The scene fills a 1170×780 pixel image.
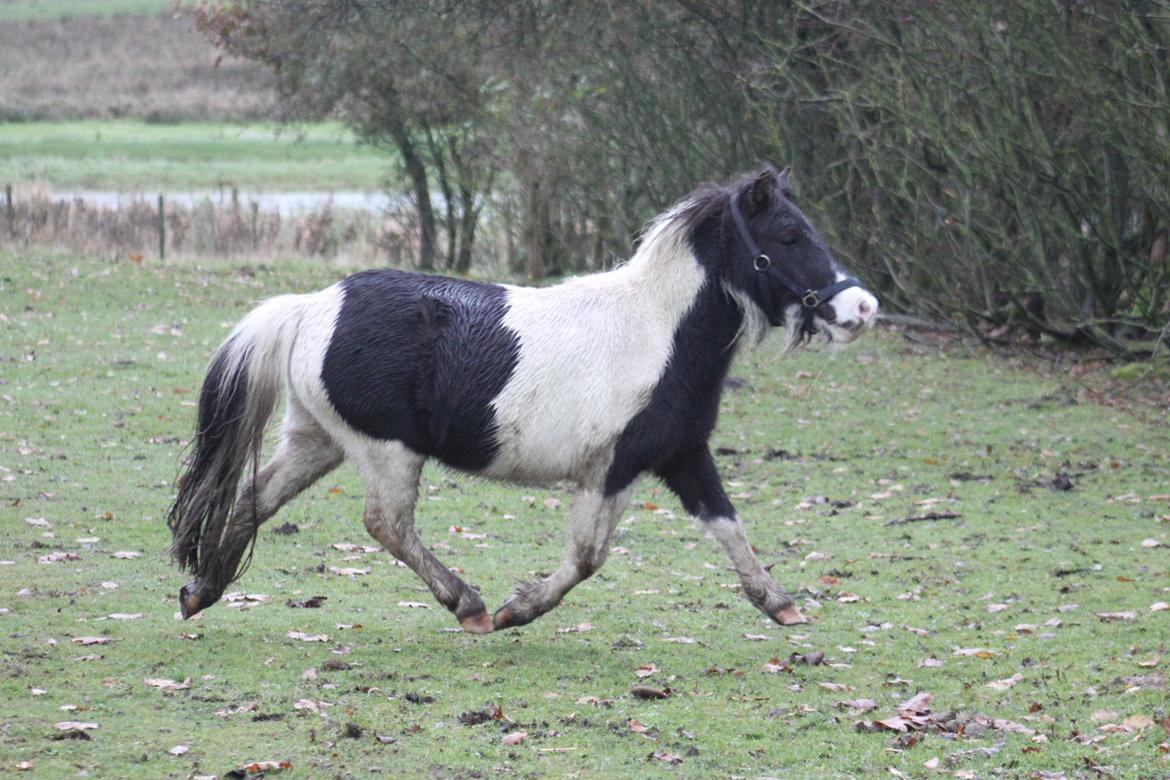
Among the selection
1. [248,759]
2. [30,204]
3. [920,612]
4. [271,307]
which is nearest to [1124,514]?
[920,612]

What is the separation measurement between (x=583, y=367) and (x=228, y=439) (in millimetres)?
1782

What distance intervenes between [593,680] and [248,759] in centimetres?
182

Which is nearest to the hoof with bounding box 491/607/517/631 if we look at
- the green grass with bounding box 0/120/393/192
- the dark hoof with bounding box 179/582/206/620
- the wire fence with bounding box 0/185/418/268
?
the dark hoof with bounding box 179/582/206/620

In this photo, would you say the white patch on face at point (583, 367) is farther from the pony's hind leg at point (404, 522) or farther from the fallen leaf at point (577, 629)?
the fallen leaf at point (577, 629)

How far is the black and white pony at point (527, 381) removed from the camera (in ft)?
23.2

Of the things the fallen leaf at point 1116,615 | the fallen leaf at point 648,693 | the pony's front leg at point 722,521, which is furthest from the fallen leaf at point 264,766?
the fallen leaf at point 1116,615

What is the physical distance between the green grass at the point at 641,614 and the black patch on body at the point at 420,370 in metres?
1.01

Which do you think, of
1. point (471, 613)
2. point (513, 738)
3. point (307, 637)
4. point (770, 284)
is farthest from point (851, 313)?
point (307, 637)

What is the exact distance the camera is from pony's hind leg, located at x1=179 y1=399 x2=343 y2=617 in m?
7.21

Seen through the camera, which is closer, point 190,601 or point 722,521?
point 190,601

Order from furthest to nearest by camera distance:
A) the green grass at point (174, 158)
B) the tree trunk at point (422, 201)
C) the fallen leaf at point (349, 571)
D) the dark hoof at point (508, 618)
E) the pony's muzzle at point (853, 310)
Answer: the green grass at point (174, 158) → the tree trunk at point (422, 201) → the fallen leaf at point (349, 571) → the dark hoof at point (508, 618) → the pony's muzzle at point (853, 310)

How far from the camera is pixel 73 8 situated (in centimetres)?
8575

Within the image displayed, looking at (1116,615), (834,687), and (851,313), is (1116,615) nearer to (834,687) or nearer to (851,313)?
(834,687)

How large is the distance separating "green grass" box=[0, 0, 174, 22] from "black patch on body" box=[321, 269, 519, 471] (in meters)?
78.7
